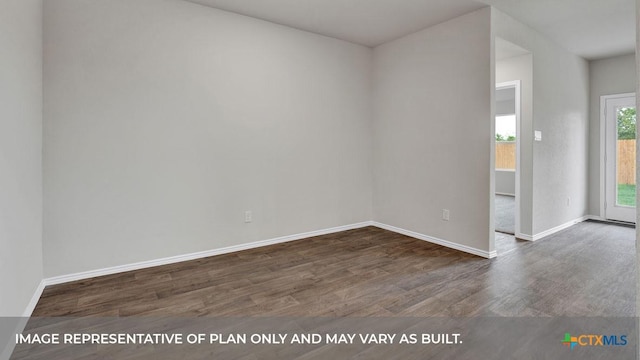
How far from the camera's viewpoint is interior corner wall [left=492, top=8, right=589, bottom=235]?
12.8 ft

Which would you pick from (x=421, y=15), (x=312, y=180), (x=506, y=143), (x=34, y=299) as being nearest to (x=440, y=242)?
(x=312, y=180)

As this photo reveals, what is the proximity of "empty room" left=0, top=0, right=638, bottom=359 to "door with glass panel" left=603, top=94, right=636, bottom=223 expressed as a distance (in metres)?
0.03

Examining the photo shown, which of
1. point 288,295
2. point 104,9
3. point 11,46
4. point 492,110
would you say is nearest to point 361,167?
point 492,110

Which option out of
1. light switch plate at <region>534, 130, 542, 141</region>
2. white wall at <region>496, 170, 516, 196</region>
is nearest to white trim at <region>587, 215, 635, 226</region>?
light switch plate at <region>534, 130, 542, 141</region>

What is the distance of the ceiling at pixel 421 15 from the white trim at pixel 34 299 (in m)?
2.96

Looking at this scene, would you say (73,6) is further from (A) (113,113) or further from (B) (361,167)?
(B) (361,167)

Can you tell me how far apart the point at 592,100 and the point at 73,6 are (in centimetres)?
710

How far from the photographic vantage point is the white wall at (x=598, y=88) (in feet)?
15.8

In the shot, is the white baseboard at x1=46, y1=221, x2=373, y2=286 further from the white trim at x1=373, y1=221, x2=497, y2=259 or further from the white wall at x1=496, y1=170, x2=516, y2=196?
the white wall at x1=496, y1=170, x2=516, y2=196

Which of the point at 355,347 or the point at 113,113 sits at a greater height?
the point at 113,113

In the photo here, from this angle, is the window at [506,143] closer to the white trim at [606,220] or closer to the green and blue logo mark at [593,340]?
the white trim at [606,220]

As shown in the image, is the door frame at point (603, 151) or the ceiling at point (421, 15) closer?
the ceiling at point (421, 15)

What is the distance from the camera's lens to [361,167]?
15.4ft

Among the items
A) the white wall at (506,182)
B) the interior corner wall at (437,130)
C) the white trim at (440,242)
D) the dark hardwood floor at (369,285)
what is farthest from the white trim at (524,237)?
the white wall at (506,182)
